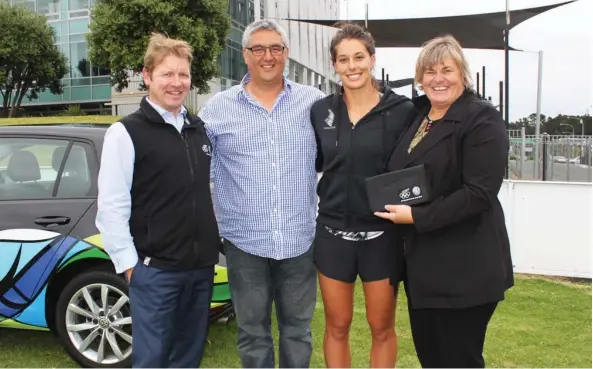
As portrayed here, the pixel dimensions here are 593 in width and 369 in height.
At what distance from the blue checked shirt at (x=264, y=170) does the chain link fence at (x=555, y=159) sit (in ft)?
37.5

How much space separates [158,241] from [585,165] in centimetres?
1301

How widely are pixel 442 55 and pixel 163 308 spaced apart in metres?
1.56

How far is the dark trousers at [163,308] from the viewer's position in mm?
2375

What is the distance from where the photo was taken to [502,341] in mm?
3893

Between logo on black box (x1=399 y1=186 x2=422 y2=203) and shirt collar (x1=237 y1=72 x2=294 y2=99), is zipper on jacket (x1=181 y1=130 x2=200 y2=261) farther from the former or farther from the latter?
logo on black box (x1=399 y1=186 x2=422 y2=203)

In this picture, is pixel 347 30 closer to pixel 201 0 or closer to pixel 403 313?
pixel 403 313

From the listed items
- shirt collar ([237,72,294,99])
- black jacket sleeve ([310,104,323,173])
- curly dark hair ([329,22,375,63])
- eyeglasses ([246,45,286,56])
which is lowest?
black jacket sleeve ([310,104,323,173])

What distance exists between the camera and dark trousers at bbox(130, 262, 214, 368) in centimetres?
238

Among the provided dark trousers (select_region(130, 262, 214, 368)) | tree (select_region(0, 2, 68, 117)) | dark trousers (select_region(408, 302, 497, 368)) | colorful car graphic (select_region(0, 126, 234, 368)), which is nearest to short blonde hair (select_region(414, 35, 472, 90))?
dark trousers (select_region(408, 302, 497, 368))

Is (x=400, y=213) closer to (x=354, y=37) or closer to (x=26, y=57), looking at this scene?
(x=354, y=37)

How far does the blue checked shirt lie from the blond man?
185mm

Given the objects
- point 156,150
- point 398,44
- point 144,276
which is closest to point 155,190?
point 156,150

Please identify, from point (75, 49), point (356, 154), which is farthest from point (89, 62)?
point (356, 154)

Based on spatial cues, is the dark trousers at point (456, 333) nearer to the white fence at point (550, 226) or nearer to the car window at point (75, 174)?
the car window at point (75, 174)
